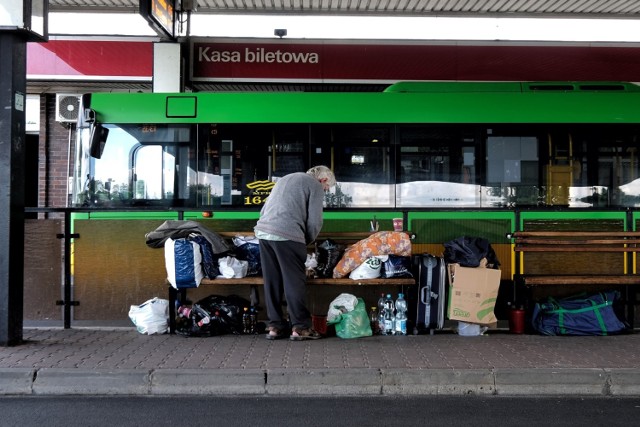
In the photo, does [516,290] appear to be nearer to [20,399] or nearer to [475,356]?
[475,356]

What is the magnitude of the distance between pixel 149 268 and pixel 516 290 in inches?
161

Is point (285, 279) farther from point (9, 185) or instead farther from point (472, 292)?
point (9, 185)

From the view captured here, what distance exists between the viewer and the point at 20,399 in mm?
4988

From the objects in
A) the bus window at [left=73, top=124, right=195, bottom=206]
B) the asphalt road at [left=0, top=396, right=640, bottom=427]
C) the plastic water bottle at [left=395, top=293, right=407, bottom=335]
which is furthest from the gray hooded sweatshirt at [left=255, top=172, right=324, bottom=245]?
the bus window at [left=73, top=124, right=195, bottom=206]

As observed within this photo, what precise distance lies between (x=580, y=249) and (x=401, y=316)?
221 cm

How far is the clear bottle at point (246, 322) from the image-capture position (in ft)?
22.8

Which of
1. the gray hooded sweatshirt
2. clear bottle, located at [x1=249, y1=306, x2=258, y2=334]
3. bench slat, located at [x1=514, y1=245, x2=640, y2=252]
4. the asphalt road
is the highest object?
the gray hooded sweatshirt

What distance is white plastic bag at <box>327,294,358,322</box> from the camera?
6.80m

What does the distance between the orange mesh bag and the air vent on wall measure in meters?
7.86

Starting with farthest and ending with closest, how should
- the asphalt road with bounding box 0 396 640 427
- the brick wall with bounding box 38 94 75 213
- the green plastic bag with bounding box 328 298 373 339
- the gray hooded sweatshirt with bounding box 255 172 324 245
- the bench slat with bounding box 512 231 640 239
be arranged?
the brick wall with bounding box 38 94 75 213, the bench slat with bounding box 512 231 640 239, the green plastic bag with bounding box 328 298 373 339, the gray hooded sweatshirt with bounding box 255 172 324 245, the asphalt road with bounding box 0 396 640 427

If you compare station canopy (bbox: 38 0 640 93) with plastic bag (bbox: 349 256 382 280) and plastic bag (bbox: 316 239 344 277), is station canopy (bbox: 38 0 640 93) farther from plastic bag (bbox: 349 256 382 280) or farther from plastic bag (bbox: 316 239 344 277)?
plastic bag (bbox: 349 256 382 280)

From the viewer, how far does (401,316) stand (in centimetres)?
697

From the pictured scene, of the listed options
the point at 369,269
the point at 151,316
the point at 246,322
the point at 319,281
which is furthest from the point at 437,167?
the point at 151,316

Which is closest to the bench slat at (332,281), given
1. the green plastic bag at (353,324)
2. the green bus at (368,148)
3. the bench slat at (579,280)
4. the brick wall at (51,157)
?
the green plastic bag at (353,324)
